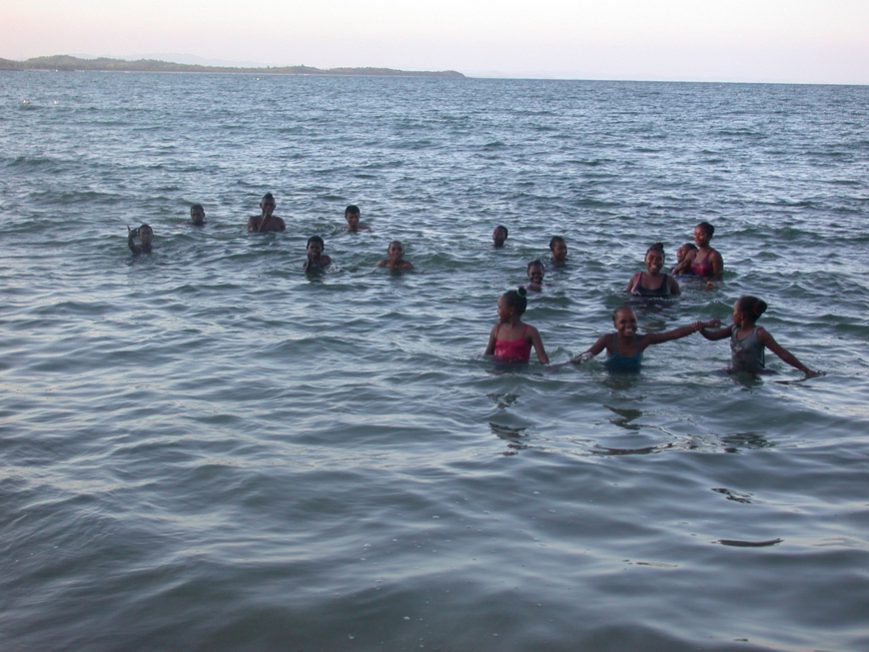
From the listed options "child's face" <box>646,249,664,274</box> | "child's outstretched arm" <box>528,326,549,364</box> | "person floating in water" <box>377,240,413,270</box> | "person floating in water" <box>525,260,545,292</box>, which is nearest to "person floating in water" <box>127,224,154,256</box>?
"person floating in water" <box>377,240,413,270</box>

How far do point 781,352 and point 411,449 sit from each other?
4.36 m

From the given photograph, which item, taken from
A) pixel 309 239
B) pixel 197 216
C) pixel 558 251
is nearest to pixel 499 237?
pixel 558 251

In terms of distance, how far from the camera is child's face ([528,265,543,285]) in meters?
13.9

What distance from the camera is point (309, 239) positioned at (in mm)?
15367

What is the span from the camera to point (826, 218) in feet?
70.5

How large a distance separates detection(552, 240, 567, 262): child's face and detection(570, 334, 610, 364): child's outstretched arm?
551 cm

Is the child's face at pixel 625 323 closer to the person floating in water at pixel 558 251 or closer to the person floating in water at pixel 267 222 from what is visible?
the person floating in water at pixel 558 251

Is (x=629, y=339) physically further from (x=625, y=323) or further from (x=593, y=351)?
(x=593, y=351)

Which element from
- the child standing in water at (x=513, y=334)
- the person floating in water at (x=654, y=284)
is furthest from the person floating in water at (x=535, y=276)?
the child standing in water at (x=513, y=334)

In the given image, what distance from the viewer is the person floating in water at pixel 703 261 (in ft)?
48.9

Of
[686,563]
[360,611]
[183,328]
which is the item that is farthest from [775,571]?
[183,328]

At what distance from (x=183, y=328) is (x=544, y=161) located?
2356 centimetres

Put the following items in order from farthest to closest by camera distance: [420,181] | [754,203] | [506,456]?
[420,181] → [754,203] → [506,456]

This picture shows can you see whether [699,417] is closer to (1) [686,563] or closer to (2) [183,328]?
(1) [686,563]
